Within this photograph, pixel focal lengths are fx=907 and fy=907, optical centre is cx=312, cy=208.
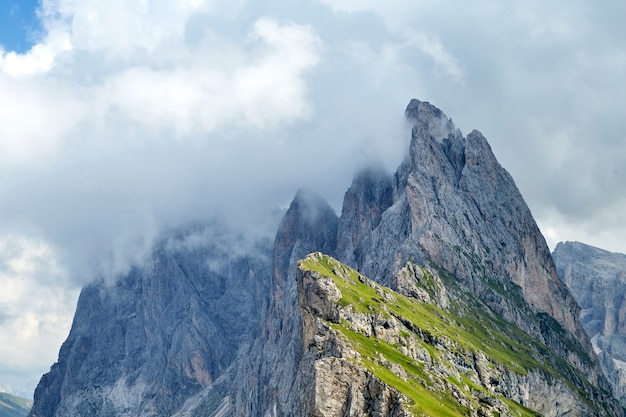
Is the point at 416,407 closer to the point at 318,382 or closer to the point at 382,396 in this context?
the point at 382,396

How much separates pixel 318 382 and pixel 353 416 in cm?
1058

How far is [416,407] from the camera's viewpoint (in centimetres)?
19675

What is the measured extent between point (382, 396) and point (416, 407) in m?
7.70

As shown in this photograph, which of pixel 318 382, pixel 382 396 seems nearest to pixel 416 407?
pixel 382 396

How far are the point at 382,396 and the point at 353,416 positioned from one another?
A: 775 centimetres

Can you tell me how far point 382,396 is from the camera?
198375 mm

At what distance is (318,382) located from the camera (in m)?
200

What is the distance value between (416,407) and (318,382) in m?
22.0

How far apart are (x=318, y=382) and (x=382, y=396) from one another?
564 inches

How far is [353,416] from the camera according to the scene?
645 feet

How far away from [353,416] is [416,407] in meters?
13.8
